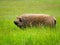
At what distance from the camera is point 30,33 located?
4016 millimetres

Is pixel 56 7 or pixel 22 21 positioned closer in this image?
pixel 22 21

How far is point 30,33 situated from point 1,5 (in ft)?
22.3

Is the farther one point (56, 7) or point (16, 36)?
point (56, 7)

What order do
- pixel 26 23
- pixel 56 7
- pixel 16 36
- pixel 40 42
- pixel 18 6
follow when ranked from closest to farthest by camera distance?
1. pixel 40 42
2. pixel 16 36
3. pixel 26 23
4. pixel 56 7
5. pixel 18 6

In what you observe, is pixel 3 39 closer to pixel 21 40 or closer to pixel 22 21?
pixel 21 40

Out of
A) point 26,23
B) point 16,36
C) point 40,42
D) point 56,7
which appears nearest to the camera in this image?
point 40,42

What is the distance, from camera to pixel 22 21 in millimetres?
5852

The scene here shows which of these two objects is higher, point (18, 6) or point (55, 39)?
point (55, 39)

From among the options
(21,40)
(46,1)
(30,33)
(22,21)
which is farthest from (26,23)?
(46,1)

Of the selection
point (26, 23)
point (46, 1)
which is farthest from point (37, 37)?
point (46, 1)

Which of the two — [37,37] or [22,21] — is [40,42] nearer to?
[37,37]

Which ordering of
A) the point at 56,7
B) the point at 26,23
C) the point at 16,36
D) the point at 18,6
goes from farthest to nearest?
the point at 18,6, the point at 56,7, the point at 26,23, the point at 16,36

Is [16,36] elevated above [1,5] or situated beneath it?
elevated above

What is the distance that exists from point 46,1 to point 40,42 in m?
8.19
